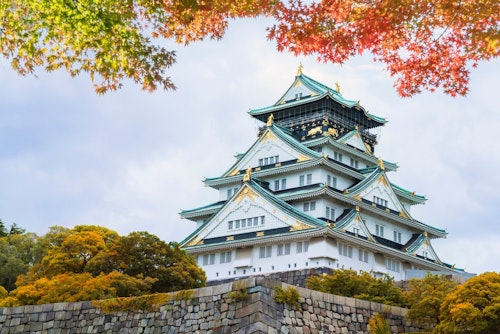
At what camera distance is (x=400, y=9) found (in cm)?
1205

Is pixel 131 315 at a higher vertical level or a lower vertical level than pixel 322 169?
lower

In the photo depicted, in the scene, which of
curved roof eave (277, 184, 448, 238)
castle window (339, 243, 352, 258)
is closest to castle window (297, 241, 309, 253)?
castle window (339, 243, 352, 258)

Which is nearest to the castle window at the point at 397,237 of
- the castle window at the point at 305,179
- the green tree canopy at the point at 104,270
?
the castle window at the point at 305,179

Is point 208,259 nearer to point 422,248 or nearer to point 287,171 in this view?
point 287,171

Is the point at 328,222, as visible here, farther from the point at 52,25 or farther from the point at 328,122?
the point at 52,25

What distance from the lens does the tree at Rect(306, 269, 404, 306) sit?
2327 centimetres

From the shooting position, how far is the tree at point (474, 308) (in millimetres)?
18375

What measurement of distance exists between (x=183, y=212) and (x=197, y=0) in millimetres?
40751

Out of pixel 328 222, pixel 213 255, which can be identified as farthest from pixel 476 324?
pixel 213 255

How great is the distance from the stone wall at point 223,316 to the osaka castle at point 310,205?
75.3ft

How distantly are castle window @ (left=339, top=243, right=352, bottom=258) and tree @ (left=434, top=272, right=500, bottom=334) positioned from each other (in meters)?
24.4

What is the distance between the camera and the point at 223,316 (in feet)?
57.8

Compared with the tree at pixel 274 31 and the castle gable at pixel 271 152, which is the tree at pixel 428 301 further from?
the castle gable at pixel 271 152

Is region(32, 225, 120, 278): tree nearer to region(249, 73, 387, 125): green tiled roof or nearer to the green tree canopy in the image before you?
the green tree canopy
